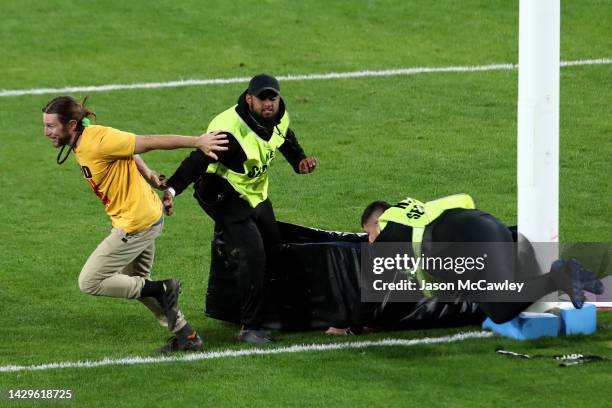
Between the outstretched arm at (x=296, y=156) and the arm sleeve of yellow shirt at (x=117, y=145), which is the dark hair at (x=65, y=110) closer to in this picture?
the arm sleeve of yellow shirt at (x=117, y=145)

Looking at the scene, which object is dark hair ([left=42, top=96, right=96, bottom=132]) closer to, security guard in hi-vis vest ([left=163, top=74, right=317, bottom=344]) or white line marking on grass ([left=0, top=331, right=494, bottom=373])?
security guard in hi-vis vest ([left=163, top=74, right=317, bottom=344])

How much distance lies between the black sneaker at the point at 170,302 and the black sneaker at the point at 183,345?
0.12 meters

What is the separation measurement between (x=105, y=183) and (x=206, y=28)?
11.6 meters

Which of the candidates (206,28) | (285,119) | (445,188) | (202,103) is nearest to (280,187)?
(445,188)

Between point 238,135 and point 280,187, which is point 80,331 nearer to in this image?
point 238,135

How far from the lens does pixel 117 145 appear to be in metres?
9.78

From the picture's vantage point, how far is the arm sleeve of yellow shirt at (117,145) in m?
9.77

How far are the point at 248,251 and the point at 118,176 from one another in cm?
→ 112

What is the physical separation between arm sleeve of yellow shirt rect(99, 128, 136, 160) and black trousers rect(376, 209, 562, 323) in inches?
85.7

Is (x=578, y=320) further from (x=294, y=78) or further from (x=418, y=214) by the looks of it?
(x=294, y=78)

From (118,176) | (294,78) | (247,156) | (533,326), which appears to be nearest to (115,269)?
(118,176)

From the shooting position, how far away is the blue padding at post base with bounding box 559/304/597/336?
9.99 m

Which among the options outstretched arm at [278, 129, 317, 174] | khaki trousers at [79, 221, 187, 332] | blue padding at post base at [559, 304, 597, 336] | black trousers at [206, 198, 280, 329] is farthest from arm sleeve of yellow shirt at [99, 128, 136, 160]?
blue padding at post base at [559, 304, 597, 336]

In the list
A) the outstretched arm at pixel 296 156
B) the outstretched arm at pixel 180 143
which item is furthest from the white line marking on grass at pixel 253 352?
the outstretched arm at pixel 296 156
